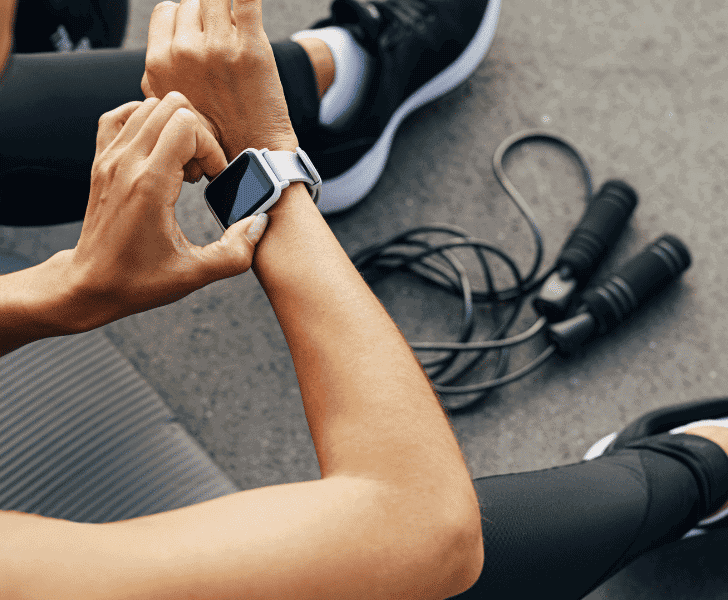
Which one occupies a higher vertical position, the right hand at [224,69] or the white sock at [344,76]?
the right hand at [224,69]

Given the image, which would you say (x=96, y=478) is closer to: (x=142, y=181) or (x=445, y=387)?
(x=142, y=181)

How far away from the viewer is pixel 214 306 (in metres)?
1.07

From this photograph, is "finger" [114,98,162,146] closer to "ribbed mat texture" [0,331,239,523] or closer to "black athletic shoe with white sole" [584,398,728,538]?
"ribbed mat texture" [0,331,239,523]

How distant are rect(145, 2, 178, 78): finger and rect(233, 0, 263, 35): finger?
0.08 m

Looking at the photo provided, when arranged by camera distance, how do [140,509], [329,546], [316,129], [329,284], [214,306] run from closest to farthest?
[329,546], [329,284], [140,509], [316,129], [214,306]

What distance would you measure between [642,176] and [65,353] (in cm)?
105

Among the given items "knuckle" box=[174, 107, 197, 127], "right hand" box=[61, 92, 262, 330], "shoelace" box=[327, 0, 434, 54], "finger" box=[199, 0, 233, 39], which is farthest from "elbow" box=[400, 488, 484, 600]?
"shoelace" box=[327, 0, 434, 54]

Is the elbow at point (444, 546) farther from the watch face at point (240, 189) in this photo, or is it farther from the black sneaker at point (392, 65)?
the black sneaker at point (392, 65)

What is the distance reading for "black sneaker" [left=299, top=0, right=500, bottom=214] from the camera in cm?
97

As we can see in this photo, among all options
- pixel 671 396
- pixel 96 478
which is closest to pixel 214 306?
pixel 96 478

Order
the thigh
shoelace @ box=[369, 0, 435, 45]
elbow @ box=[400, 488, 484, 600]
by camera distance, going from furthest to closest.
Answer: shoelace @ box=[369, 0, 435, 45] < the thigh < elbow @ box=[400, 488, 484, 600]

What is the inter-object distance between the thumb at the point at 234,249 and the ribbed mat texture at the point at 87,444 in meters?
0.28

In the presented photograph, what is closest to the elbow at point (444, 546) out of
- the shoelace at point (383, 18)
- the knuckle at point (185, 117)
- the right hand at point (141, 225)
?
the right hand at point (141, 225)

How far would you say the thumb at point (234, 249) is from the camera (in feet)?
1.74
